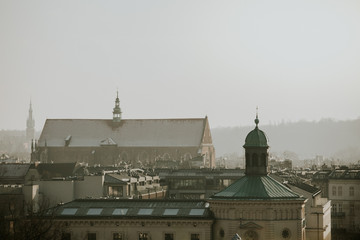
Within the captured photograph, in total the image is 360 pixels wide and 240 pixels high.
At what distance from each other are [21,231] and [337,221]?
3319 inches

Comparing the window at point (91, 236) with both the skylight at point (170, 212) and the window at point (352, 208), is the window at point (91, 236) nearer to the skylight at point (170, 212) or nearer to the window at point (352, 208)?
the skylight at point (170, 212)

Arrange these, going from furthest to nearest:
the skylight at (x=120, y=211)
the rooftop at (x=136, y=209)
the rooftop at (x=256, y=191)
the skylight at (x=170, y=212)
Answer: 1. the skylight at (x=120, y=211)
2. the skylight at (x=170, y=212)
3. the rooftop at (x=136, y=209)
4. the rooftop at (x=256, y=191)

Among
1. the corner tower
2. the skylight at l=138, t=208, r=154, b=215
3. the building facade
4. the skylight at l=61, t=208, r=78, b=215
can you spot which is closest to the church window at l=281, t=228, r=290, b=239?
the building facade

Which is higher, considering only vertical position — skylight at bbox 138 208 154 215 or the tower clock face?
skylight at bbox 138 208 154 215

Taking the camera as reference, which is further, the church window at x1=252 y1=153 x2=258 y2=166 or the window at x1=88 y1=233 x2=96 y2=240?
the church window at x1=252 y1=153 x2=258 y2=166

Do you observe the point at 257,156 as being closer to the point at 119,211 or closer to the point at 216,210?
the point at 216,210

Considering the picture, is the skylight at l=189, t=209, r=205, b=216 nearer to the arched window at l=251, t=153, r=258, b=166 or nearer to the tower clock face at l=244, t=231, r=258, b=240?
the tower clock face at l=244, t=231, r=258, b=240

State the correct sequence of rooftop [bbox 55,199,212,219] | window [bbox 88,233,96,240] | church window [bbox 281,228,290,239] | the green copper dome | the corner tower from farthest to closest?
the green copper dome < the corner tower < window [bbox 88,233,96,240] < rooftop [bbox 55,199,212,219] < church window [bbox 281,228,290,239]

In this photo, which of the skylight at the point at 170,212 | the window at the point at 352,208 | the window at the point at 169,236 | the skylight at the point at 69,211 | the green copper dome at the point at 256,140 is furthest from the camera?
the window at the point at 352,208

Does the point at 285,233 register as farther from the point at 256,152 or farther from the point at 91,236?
the point at 91,236

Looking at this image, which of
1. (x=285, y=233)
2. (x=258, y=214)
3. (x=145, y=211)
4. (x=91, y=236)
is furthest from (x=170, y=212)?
(x=285, y=233)

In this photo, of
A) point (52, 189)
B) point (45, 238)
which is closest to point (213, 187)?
point (52, 189)

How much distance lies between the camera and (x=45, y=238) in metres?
95.2

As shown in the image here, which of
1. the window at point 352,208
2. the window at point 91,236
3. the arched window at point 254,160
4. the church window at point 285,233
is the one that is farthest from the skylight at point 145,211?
the window at point 352,208
